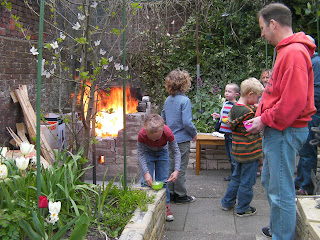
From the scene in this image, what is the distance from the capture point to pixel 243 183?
3.93m

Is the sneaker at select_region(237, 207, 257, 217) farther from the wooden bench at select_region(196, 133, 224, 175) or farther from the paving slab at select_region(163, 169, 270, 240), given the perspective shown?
the wooden bench at select_region(196, 133, 224, 175)

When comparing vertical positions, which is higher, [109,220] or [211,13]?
[211,13]

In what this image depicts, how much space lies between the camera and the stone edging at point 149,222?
2754mm

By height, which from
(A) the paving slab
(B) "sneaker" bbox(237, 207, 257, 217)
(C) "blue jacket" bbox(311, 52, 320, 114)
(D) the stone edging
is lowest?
(A) the paving slab

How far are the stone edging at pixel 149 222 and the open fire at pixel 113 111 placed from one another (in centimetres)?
161

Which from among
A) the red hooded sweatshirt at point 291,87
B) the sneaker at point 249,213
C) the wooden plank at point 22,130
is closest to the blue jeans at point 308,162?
the sneaker at point 249,213

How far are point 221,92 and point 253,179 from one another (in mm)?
4376

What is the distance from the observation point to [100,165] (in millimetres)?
5438

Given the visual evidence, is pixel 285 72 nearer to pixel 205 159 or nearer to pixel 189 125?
pixel 189 125

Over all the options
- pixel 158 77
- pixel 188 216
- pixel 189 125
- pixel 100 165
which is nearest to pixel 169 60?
pixel 158 77

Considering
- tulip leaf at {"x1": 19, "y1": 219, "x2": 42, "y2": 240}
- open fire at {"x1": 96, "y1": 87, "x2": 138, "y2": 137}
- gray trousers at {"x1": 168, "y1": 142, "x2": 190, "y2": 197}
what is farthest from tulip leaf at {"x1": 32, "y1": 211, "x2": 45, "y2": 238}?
open fire at {"x1": 96, "y1": 87, "x2": 138, "y2": 137}

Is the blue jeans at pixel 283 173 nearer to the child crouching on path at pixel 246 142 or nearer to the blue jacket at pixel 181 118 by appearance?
the child crouching on path at pixel 246 142

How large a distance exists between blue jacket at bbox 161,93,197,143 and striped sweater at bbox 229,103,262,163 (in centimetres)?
59

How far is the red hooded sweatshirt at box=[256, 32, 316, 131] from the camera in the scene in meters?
2.52
